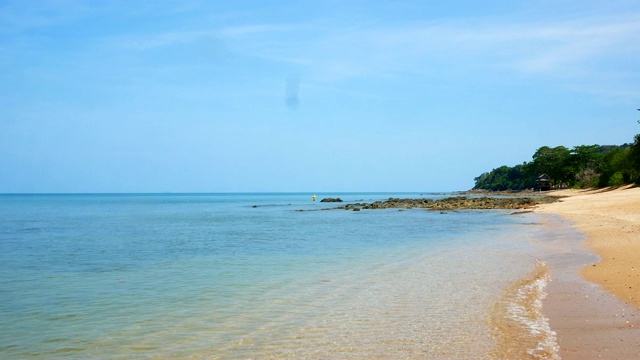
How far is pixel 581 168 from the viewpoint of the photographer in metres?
103

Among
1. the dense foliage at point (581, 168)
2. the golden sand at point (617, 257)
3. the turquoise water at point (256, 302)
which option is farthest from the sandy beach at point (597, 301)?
the dense foliage at point (581, 168)

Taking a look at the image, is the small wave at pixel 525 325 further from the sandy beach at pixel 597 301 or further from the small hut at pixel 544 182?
the small hut at pixel 544 182

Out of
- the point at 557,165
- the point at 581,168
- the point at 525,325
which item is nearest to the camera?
the point at 525,325

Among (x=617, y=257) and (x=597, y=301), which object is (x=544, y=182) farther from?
(x=597, y=301)

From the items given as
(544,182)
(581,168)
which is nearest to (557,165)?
(544,182)

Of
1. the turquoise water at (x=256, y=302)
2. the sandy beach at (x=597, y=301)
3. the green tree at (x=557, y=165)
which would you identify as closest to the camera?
the sandy beach at (x=597, y=301)

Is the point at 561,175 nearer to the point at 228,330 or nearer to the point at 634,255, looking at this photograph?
Answer: the point at 634,255

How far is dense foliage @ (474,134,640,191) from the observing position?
63975 mm

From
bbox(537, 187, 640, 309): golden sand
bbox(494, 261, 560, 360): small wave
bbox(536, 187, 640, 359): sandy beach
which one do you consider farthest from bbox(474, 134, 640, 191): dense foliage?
bbox(494, 261, 560, 360): small wave

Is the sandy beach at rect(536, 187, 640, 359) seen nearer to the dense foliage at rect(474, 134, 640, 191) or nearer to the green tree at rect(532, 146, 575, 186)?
the dense foliage at rect(474, 134, 640, 191)

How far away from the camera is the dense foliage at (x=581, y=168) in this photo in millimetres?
63975

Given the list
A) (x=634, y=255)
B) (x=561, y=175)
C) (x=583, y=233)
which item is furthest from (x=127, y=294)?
(x=561, y=175)

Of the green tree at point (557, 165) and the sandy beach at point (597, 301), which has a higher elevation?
the green tree at point (557, 165)

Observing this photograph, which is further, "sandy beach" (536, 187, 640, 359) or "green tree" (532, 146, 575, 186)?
"green tree" (532, 146, 575, 186)
